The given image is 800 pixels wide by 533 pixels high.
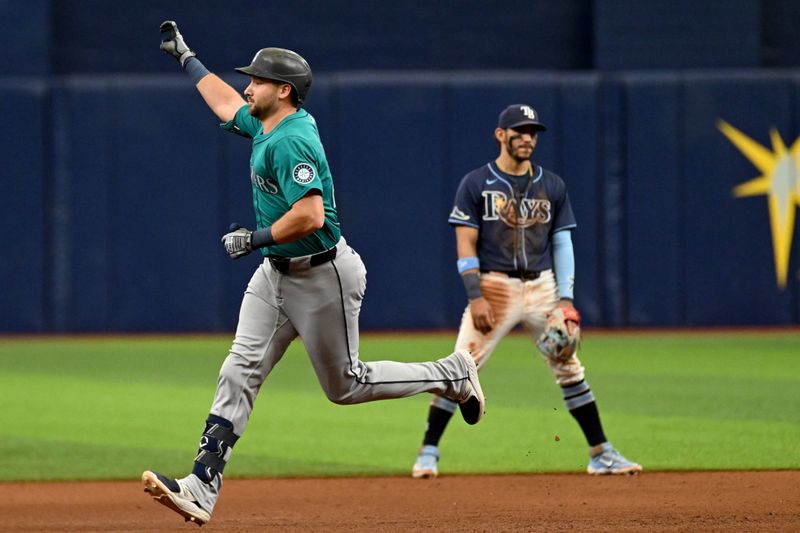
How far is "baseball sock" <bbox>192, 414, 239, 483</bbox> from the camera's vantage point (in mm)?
5781

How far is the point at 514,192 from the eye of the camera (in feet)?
25.8

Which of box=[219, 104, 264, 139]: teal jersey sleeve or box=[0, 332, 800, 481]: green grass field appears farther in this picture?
box=[0, 332, 800, 481]: green grass field

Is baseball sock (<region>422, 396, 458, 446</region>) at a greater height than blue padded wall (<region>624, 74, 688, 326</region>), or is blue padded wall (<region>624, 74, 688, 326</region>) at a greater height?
blue padded wall (<region>624, 74, 688, 326</region>)

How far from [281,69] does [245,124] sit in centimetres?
53

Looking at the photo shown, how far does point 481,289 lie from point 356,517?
5.85 feet

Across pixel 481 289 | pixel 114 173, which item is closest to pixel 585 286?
pixel 114 173

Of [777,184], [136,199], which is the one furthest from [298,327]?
[777,184]

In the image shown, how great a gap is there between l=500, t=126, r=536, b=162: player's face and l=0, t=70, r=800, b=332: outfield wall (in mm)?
10157

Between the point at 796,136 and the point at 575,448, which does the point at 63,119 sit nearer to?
the point at 796,136

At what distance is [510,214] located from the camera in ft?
25.8

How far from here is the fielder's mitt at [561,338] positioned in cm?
754

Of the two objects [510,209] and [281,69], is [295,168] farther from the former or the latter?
[510,209]

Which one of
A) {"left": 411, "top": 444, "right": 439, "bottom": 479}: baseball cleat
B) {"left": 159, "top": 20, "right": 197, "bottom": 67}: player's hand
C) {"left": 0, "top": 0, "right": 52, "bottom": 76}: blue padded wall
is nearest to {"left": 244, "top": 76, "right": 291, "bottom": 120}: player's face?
{"left": 159, "top": 20, "right": 197, "bottom": 67}: player's hand

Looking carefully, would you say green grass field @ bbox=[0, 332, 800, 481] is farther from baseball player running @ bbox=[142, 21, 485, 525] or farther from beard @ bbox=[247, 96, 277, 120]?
beard @ bbox=[247, 96, 277, 120]
